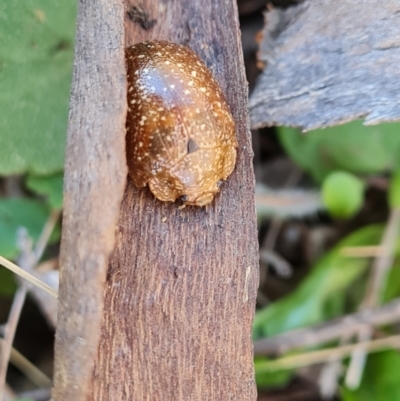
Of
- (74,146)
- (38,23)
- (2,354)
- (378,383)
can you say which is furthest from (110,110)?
(378,383)

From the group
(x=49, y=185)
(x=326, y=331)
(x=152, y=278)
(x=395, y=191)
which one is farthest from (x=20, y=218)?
(x=395, y=191)

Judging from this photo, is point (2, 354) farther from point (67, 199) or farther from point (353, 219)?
point (353, 219)

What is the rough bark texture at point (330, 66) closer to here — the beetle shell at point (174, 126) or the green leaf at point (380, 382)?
the beetle shell at point (174, 126)

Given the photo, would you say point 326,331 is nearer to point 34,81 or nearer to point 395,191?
point 395,191

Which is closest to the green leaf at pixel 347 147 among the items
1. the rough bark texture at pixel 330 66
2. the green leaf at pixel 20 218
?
the rough bark texture at pixel 330 66

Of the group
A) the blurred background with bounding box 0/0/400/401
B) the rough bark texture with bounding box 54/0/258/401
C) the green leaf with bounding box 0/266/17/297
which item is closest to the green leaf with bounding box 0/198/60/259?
the blurred background with bounding box 0/0/400/401

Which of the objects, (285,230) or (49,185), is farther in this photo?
(285,230)
